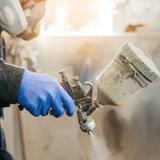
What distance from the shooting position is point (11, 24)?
0.99 meters

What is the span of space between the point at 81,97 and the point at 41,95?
253 mm

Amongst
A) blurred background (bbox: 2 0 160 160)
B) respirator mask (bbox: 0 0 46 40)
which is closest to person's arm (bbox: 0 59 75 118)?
respirator mask (bbox: 0 0 46 40)

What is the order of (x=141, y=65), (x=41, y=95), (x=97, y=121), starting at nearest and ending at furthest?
(x=141, y=65) → (x=41, y=95) → (x=97, y=121)

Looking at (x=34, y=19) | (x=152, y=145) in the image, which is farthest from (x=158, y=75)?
(x=152, y=145)

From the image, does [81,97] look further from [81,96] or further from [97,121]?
[97,121]

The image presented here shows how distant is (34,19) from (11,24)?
20 cm

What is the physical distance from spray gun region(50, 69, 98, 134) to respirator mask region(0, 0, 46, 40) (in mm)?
532

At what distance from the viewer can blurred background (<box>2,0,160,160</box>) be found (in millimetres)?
1634

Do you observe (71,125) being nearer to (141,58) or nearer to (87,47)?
(87,47)

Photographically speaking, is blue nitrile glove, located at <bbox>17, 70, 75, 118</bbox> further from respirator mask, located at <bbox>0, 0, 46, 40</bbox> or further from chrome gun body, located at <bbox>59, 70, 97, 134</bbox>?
respirator mask, located at <bbox>0, 0, 46, 40</bbox>

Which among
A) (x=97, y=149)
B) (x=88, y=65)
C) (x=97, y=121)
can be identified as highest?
(x=88, y=65)

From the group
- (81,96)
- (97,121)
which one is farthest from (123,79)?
(97,121)

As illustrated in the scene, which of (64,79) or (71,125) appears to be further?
(71,125)

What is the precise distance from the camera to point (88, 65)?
6.18 ft
